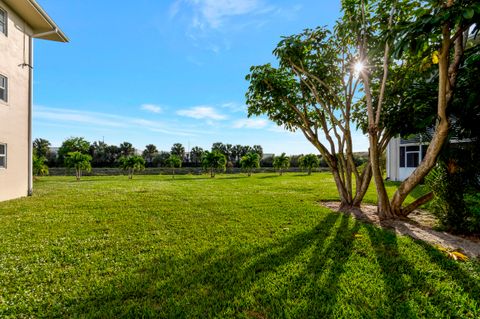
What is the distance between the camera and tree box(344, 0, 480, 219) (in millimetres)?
3291

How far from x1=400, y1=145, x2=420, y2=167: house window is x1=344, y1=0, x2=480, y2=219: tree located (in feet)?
42.1

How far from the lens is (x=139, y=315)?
2.19m

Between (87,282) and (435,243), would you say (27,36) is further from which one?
(435,243)

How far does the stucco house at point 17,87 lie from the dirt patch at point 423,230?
11.6 meters

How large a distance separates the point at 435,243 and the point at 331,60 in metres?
5.24

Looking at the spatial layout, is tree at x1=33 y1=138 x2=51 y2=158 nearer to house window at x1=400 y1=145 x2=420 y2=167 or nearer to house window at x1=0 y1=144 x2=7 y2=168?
house window at x1=0 y1=144 x2=7 y2=168

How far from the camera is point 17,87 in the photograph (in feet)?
29.0

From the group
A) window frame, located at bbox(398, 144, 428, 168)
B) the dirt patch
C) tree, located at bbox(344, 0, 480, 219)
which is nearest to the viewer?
tree, located at bbox(344, 0, 480, 219)

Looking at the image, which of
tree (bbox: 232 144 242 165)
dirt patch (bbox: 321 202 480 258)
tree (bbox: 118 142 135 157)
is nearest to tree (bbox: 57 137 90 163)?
tree (bbox: 118 142 135 157)

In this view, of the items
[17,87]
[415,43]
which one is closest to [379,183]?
[415,43]

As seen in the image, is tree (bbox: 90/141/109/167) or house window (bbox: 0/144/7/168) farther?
tree (bbox: 90/141/109/167)

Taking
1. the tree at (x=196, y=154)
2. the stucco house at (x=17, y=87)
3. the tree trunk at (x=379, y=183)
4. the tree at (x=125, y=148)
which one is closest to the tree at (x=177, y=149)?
the tree at (x=196, y=154)

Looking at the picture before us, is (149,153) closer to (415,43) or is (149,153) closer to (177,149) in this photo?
(177,149)

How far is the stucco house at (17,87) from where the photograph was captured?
8.25 meters
